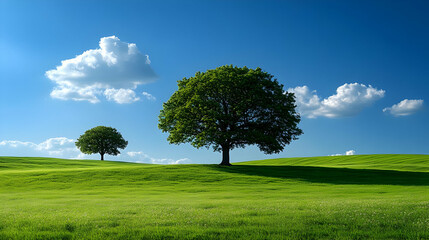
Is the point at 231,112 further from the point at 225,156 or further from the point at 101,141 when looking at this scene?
the point at 101,141

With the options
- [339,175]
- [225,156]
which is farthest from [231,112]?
[339,175]

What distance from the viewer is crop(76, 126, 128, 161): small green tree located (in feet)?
345

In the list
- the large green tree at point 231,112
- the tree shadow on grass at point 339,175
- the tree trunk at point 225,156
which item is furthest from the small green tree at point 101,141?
the tree shadow on grass at point 339,175

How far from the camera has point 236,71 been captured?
183 feet

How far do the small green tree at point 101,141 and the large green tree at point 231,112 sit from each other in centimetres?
5468

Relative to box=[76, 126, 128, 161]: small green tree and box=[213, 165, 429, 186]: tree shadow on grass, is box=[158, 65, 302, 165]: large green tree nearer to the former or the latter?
box=[213, 165, 429, 186]: tree shadow on grass

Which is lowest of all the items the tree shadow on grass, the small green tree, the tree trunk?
the tree shadow on grass

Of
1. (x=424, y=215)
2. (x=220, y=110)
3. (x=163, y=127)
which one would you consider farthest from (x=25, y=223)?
(x=163, y=127)

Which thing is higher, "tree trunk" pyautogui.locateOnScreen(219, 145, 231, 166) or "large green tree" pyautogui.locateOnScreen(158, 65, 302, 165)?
"large green tree" pyautogui.locateOnScreen(158, 65, 302, 165)

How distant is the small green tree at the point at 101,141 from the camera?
105125mm

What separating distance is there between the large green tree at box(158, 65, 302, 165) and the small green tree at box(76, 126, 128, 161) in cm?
5468

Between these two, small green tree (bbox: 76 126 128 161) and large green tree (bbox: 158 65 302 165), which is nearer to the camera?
large green tree (bbox: 158 65 302 165)

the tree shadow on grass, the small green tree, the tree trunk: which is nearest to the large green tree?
the tree trunk

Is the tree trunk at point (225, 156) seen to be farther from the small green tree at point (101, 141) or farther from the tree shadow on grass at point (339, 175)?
the small green tree at point (101, 141)
